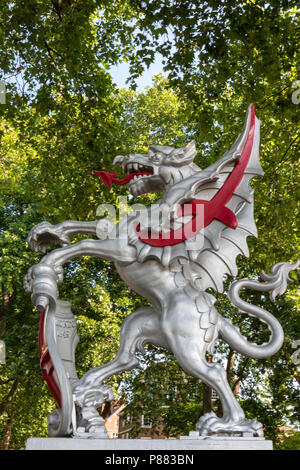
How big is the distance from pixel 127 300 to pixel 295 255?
403 centimetres

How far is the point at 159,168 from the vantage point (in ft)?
11.8

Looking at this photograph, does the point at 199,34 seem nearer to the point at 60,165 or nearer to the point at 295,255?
the point at 60,165

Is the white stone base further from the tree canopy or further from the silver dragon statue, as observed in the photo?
the tree canopy

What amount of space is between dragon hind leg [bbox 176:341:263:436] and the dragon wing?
425 millimetres

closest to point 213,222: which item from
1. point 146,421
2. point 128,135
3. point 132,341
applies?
Result: point 132,341

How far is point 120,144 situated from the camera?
28.2 ft

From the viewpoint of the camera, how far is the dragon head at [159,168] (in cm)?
358

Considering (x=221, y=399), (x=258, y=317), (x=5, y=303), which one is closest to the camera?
(x=221, y=399)

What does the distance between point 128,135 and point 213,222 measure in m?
10.1

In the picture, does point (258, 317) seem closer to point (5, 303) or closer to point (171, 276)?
point (171, 276)

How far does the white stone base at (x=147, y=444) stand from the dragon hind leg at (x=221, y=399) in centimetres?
13

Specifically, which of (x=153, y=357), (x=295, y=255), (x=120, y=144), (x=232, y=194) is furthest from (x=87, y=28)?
(x=153, y=357)

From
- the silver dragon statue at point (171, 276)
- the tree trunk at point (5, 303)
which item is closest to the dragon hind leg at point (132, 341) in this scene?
the silver dragon statue at point (171, 276)

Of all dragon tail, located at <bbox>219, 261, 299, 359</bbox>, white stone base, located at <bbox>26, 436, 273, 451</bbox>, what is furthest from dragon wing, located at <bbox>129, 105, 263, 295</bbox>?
white stone base, located at <bbox>26, 436, 273, 451</bbox>
